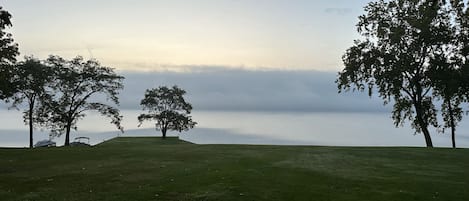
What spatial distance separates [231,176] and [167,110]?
48538mm

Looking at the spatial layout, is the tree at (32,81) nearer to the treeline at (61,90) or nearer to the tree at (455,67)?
the treeline at (61,90)

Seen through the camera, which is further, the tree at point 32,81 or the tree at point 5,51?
the tree at point 32,81

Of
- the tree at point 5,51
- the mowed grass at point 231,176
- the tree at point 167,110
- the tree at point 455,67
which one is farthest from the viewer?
the tree at point 167,110

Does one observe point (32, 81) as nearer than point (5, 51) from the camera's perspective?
No

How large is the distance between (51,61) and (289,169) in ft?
142

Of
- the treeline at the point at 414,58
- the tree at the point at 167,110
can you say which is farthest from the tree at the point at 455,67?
the tree at the point at 167,110

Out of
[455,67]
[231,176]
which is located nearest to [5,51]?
[231,176]

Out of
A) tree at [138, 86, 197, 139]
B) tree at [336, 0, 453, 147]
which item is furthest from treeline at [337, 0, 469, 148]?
tree at [138, 86, 197, 139]

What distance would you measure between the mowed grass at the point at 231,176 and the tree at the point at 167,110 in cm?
3558

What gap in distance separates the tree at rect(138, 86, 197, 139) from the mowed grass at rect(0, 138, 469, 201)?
35578 mm

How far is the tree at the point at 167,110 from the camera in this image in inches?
2702

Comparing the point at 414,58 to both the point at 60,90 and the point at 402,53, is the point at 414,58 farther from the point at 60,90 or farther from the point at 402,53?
the point at 60,90

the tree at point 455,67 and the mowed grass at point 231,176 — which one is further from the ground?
the tree at point 455,67

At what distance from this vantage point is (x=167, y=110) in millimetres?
69188
